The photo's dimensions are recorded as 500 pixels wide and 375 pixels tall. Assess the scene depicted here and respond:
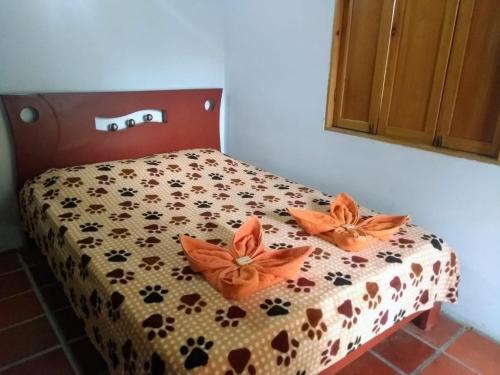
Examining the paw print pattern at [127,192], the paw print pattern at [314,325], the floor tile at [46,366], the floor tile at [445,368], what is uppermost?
the paw print pattern at [127,192]

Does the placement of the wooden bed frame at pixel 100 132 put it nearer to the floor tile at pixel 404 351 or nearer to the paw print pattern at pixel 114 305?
the floor tile at pixel 404 351

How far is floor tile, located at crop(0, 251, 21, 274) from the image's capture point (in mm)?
2162

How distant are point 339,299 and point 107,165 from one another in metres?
1.64

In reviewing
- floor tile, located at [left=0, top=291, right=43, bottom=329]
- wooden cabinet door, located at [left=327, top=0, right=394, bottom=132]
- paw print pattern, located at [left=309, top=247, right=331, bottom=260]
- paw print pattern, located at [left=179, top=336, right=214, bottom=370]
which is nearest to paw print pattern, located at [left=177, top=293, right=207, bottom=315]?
paw print pattern, located at [left=179, top=336, right=214, bottom=370]

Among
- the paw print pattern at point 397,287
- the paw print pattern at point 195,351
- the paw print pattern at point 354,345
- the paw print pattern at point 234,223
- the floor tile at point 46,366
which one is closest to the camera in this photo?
the paw print pattern at point 195,351

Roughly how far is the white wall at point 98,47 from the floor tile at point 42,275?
316mm

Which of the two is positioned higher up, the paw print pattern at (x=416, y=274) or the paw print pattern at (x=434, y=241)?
the paw print pattern at (x=434, y=241)

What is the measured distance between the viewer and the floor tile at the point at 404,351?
1.60 meters

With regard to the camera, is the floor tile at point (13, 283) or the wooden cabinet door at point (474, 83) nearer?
the wooden cabinet door at point (474, 83)

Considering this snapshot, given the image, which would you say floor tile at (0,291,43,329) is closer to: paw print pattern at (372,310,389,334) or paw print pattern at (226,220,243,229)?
paw print pattern at (226,220,243,229)

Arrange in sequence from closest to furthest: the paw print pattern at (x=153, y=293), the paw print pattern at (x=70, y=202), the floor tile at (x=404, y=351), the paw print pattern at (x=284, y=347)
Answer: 1. the paw print pattern at (x=284, y=347)
2. the paw print pattern at (x=153, y=293)
3. the floor tile at (x=404, y=351)
4. the paw print pattern at (x=70, y=202)

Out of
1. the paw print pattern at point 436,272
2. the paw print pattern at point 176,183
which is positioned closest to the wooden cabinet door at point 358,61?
the paw print pattern at point 436,272

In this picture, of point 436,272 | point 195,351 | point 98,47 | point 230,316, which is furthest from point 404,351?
point 98,47

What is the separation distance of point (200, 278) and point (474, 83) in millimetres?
1480
